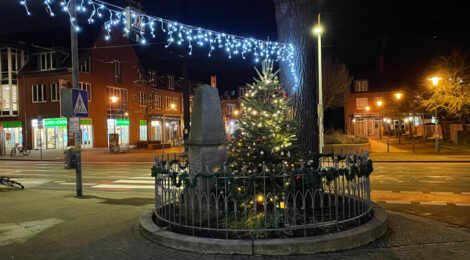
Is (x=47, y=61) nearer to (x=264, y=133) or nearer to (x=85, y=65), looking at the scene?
(x=85, y=65)

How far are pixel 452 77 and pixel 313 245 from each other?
2828cm

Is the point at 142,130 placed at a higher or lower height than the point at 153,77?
lower

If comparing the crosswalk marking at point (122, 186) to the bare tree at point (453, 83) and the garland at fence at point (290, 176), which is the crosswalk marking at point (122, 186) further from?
the bare tree at point (453, 83)

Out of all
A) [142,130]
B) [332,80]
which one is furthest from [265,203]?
[142,130]

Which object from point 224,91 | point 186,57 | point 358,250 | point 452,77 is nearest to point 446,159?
point 452,77

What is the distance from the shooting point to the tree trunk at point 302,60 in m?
7.88

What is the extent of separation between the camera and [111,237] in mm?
6109

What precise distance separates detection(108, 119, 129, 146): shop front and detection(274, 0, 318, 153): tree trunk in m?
32.8

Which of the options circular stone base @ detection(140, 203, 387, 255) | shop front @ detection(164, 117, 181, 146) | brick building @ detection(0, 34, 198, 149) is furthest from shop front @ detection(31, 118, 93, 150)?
circular stone base @ detection(140, 203, 387, 255)

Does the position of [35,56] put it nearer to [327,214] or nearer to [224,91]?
[224,91]

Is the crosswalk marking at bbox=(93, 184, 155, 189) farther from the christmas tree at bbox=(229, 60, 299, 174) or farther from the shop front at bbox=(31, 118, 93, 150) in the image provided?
the shop front at bbox=(31, 118, 93, 150)

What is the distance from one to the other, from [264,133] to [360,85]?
177 feet

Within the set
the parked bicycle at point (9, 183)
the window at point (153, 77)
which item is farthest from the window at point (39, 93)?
the parked bicycle at point (9, 183)

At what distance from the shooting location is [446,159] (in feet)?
64.9
